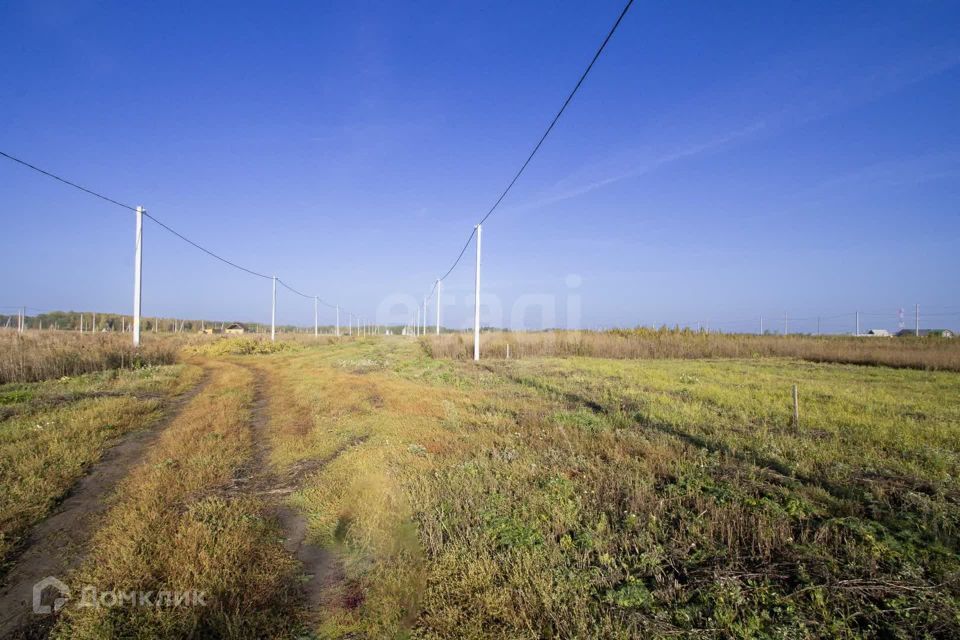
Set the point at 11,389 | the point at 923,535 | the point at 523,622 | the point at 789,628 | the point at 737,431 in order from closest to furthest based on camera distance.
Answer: the point at 789,628 → the point at 523,622 → the point at 923,535 → the point at 737,431 → the point at 11,389

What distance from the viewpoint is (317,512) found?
15.3 ft

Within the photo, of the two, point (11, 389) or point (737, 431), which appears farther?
point (11, 389)

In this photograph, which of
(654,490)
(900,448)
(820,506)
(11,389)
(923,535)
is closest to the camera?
(923,535)

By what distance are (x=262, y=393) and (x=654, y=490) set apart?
11.8 meters

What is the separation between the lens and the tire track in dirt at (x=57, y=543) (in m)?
2.90

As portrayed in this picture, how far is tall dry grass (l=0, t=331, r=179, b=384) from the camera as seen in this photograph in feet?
46.1

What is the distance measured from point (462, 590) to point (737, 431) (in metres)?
7.15

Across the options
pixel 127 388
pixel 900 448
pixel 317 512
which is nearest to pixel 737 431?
pixel 900 448

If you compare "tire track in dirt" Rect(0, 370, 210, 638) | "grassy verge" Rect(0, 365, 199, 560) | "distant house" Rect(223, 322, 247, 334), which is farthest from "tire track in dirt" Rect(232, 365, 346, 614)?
"distant house" Rect(223, 322, 247, 334)

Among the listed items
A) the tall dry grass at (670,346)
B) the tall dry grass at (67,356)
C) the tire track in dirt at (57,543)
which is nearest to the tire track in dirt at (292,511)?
the tire track in dirt at (57,543)

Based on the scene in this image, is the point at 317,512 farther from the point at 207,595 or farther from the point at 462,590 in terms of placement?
the point at 462,590

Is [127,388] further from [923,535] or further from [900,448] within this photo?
[900,448]

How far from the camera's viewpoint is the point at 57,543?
12.7ft

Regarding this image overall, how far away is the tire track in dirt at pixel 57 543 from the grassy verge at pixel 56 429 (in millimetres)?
130
